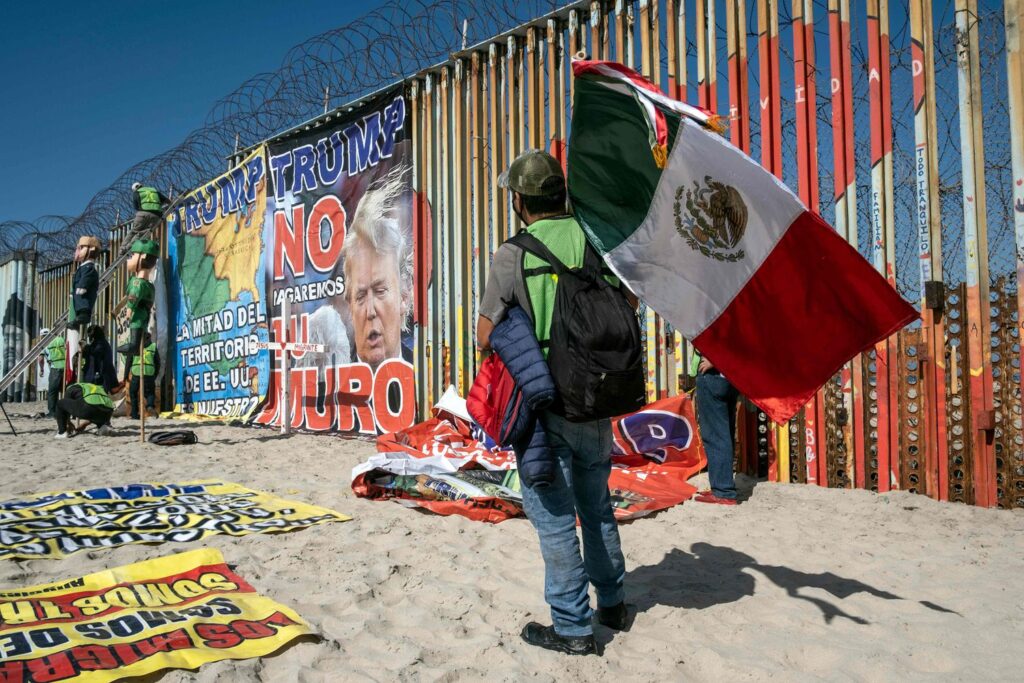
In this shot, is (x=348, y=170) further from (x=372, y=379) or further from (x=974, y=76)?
(x=974, y=76)

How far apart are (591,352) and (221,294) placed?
1081 cm

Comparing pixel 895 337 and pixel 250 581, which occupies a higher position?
pixel 895 337

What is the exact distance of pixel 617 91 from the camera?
2.67 metres

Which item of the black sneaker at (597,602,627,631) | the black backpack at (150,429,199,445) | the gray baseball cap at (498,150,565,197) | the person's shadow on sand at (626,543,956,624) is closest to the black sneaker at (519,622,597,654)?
the black sneaker at (597,602,627,631)

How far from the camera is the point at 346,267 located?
9.28 meters

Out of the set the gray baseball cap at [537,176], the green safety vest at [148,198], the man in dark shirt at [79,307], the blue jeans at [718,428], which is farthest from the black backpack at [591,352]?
the green safety vest at [148,198]

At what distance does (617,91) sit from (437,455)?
3.81 m

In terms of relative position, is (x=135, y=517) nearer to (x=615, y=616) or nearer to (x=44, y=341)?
(x=615, y=616)

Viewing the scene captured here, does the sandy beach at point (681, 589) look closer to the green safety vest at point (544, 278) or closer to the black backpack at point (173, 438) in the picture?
the green safety vest at point (544, 278)

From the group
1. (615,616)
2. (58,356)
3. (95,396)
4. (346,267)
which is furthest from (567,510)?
(58,356)

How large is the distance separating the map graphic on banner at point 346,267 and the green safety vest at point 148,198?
3.51 metres

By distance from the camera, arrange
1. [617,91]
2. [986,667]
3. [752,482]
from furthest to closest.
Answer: [752,482] → [617,91] → [986,667]

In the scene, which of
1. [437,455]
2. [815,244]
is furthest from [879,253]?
[437,455]

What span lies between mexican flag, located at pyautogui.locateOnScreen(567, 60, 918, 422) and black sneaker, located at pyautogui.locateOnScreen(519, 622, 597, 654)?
111cm
